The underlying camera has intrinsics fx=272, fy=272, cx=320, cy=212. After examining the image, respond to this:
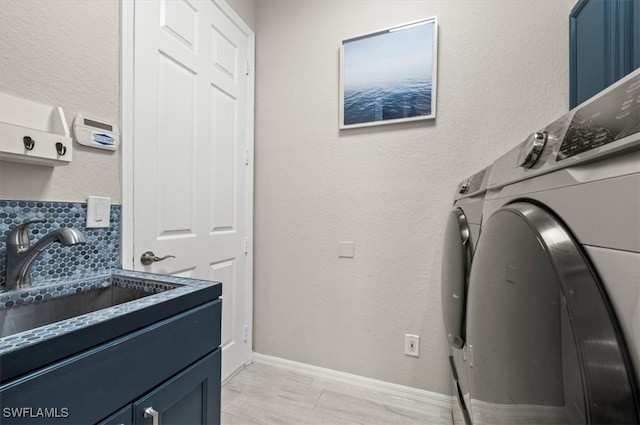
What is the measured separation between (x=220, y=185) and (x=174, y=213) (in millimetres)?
406

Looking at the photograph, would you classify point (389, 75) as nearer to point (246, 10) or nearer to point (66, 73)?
point (246, 10)

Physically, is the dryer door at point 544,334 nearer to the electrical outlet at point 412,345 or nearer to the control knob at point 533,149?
the control knob at point 533,149

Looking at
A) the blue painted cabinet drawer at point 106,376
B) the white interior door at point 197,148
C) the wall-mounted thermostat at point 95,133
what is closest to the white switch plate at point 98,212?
the white interior door at point 197,148

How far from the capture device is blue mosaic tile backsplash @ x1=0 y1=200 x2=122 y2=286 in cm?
89

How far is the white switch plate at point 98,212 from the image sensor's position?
110cm

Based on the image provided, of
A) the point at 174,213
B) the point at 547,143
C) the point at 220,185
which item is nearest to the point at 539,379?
the point at 547,143

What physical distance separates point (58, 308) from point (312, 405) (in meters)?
1.38

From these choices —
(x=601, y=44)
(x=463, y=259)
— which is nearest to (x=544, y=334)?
(x=463, y=259)

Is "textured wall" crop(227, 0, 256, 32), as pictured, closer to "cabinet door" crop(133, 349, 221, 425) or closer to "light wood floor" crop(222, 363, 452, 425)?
"cabinet door" crop(133, 349, 221, 425)

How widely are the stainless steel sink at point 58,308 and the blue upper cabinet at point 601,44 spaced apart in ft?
6.22

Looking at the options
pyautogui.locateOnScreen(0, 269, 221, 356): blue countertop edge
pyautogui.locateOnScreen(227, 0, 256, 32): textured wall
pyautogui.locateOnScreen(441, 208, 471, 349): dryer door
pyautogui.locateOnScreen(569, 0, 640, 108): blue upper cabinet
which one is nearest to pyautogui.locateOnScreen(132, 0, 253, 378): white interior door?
pyautogui.locateOnScreen(227, 0, 256, 32): textured wall

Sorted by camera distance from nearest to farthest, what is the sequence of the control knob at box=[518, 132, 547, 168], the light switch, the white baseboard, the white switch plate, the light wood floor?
1. the control knob at box=[518, 132, 547, 168]
2. the white switch plate
3. the light wood floor
4. the white baseboard
5. the light switch

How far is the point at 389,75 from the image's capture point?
1760 mm

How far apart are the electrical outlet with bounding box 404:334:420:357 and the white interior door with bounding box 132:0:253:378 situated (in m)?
1.16
